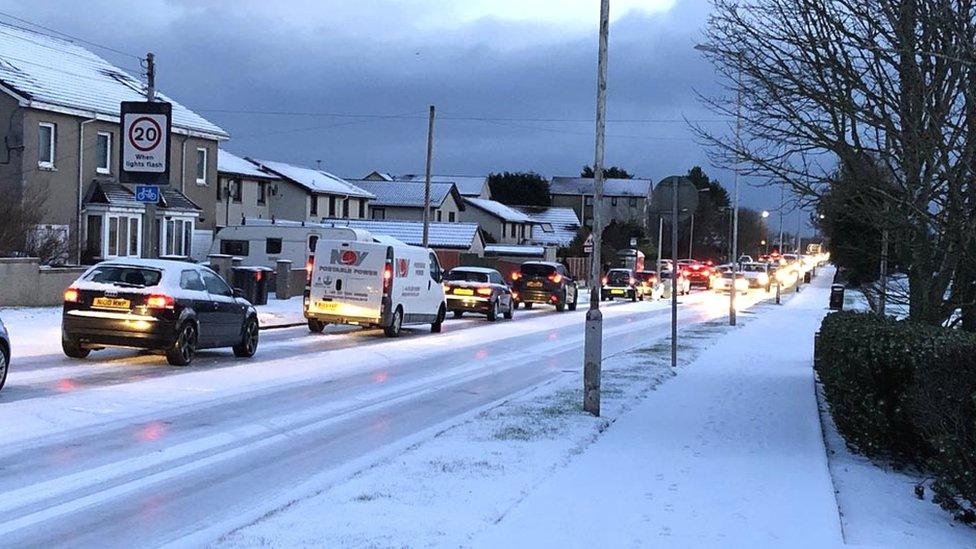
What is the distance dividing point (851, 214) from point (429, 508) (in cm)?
848

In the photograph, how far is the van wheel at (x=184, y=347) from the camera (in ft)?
56.6

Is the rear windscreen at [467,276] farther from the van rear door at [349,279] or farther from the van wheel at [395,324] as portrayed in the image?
the van rear door at [349,279]

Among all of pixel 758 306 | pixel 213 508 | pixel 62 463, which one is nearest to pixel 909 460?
pixel 213 508

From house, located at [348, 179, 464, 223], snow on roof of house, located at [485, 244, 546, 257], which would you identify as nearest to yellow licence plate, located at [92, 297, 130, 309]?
snow on roof of house, located at [485, 244, 546, 257]

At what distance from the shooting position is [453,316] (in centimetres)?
3634

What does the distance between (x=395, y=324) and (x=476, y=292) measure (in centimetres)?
872

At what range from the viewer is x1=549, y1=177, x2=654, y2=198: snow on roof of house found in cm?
12581

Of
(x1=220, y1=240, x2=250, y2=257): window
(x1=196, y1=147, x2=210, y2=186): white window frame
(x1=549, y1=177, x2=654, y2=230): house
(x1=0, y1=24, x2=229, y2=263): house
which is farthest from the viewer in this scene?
(x1=549, y1=177, x2=654, y2=230): house

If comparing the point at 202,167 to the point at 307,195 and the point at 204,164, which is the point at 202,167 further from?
the point at 307,195

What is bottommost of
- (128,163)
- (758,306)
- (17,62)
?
(758,306)

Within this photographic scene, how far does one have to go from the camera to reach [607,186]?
423 ft

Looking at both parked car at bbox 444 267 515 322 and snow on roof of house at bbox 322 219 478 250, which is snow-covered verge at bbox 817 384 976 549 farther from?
snow on roof of house at bbox 322 219 478 250

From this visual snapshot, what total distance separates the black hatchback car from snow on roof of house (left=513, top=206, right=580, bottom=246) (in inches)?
3314

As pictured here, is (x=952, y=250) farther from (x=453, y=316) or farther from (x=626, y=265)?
(x=626, y=265)
